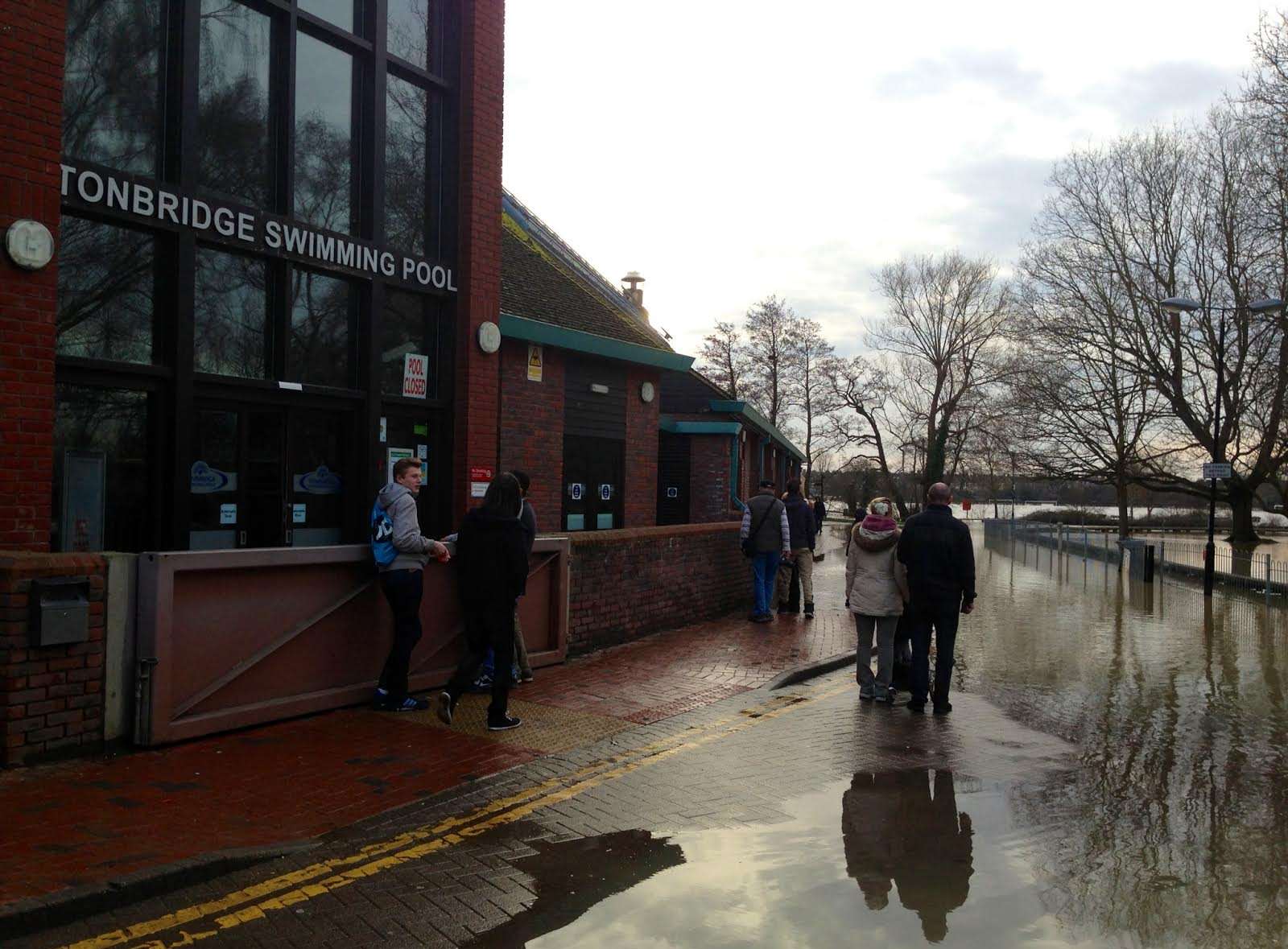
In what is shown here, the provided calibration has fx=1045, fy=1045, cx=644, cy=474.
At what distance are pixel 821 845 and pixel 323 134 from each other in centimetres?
794

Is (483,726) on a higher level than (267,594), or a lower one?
lower

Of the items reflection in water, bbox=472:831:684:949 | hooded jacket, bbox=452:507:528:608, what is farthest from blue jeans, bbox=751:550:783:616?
reflection in water, bbox=472:831:684:949

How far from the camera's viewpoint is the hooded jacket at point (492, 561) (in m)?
7.17

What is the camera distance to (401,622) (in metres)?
7.56

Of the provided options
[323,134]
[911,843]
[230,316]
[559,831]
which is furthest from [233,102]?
[911,843]

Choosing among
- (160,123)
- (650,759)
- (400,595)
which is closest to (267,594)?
(400,595)

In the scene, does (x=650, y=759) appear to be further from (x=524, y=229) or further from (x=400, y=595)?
(x=524, y=229)

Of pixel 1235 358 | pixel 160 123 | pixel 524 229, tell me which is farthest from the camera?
pixel 1235 358

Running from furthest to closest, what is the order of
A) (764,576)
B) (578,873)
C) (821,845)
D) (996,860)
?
1. (764,576)
2. (821,845)
3. (996,860)
4. (578,873)

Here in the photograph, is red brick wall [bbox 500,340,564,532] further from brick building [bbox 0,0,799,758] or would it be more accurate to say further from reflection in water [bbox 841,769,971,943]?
reflection in water [bbox 841,769,971,943]

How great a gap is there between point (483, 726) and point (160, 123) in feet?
17.7

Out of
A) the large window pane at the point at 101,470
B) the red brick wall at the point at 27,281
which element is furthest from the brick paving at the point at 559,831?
the large window pane at the point at 101,470

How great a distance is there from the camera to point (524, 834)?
520 centimetres

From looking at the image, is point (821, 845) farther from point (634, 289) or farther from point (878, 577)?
point (634, 289)
